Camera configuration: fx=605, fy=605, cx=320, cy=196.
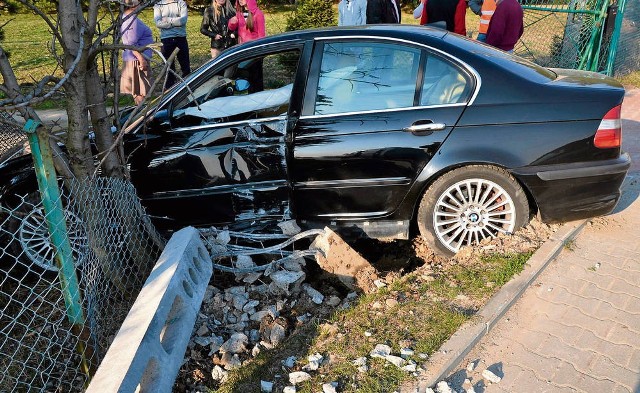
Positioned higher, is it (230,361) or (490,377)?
(490,377)

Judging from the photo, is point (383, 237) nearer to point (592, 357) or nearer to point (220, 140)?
point (220, 140)

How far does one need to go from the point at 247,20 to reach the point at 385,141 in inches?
214


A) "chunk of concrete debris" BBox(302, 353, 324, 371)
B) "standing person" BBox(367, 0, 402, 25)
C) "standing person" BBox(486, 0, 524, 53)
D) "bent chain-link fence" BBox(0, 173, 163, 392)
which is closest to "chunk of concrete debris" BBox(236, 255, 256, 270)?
"bent chain-link fence" BBox(0, 173, 163, 392)

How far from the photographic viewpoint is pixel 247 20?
9.07m

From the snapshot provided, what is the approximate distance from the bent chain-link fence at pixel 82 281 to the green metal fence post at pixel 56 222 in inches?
1.7

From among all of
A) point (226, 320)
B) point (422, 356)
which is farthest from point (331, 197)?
point (422, 356)

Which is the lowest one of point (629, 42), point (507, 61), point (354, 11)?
point (629, 42)

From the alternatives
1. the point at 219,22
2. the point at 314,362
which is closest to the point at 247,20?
the point at 219,22

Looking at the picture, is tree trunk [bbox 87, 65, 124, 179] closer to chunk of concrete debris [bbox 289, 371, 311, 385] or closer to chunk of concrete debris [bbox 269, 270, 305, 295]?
chunk of concrete debris [bbox 269, 270, 305, 295]

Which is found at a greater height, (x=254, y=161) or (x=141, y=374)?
(x=254, y=161)

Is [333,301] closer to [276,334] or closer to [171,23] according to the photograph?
[276,334]

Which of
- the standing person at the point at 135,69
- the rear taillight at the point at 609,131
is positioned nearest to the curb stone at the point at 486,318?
the rear taillight at the point at 609,131

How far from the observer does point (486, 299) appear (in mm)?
3875

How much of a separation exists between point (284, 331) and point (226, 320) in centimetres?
46
